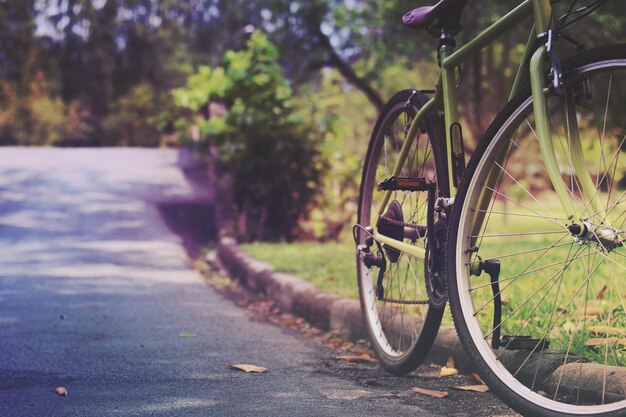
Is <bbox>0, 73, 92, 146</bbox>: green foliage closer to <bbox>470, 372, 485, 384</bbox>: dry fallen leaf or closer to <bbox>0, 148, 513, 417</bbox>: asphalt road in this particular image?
<bbox>0, 148, 513, 417</bbox>: asphalt road

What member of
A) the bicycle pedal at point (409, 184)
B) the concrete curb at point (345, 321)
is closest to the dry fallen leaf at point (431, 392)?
the concrete curb at point (345, 321)

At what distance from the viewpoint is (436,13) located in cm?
311

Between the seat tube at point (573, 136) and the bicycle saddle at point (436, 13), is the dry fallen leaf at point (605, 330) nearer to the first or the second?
the seat tube at point (573, 136)

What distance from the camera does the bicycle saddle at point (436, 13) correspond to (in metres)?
3.08

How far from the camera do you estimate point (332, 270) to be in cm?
609

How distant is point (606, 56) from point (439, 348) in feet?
5.75

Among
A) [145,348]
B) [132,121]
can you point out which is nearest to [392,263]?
[145,348]

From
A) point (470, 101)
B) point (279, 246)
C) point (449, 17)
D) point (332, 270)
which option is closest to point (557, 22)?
point (449, 17)

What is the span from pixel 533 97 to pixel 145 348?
2.26 m

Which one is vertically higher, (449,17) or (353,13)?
(353,13)

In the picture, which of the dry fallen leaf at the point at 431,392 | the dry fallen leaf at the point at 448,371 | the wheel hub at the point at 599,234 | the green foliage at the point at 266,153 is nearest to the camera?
the wheel hub at the point at 599,234

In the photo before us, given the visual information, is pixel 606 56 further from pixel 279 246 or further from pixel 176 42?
pixel 176 42

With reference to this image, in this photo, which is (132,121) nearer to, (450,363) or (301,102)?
(301,102)

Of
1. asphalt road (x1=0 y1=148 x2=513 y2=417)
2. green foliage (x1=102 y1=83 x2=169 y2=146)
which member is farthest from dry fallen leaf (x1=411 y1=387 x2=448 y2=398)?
green foliage (x1=102 y1=83 x2=169 y2=146)
